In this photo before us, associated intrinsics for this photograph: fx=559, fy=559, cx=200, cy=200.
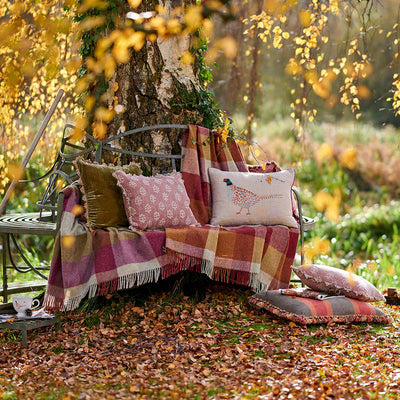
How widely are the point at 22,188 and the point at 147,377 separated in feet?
14.6

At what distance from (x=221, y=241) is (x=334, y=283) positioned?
1.96ft

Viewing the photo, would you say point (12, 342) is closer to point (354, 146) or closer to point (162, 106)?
point (162, 106)

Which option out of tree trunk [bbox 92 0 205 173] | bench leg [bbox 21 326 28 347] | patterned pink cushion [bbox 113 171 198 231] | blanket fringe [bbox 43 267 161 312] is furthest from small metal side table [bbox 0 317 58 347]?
tree trunk [bbox 92 0 205 173]

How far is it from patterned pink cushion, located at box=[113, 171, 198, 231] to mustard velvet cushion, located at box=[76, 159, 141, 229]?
61 millimetres

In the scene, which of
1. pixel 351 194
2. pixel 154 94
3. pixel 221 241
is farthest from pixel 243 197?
pixel 351 194

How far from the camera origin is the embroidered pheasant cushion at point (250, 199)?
3074 millimetres

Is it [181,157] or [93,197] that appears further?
[181,157]

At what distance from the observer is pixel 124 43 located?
305 cm

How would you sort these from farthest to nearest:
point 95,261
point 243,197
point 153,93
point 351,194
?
point 351,194 → point 153,93 → point 243,197 → point 95,261

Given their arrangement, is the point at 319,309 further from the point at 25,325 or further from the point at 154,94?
the point at 154,94

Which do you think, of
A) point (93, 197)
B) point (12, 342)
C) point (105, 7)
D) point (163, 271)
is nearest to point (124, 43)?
point (105, 7)

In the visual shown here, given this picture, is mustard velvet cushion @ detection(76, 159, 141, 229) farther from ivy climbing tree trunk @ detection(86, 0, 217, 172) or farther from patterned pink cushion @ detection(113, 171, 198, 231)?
ivy climbing tree trunk @ detection(86, 0, 217, 172)

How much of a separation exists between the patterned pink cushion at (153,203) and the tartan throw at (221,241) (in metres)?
0.11

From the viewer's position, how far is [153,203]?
2781 mm
